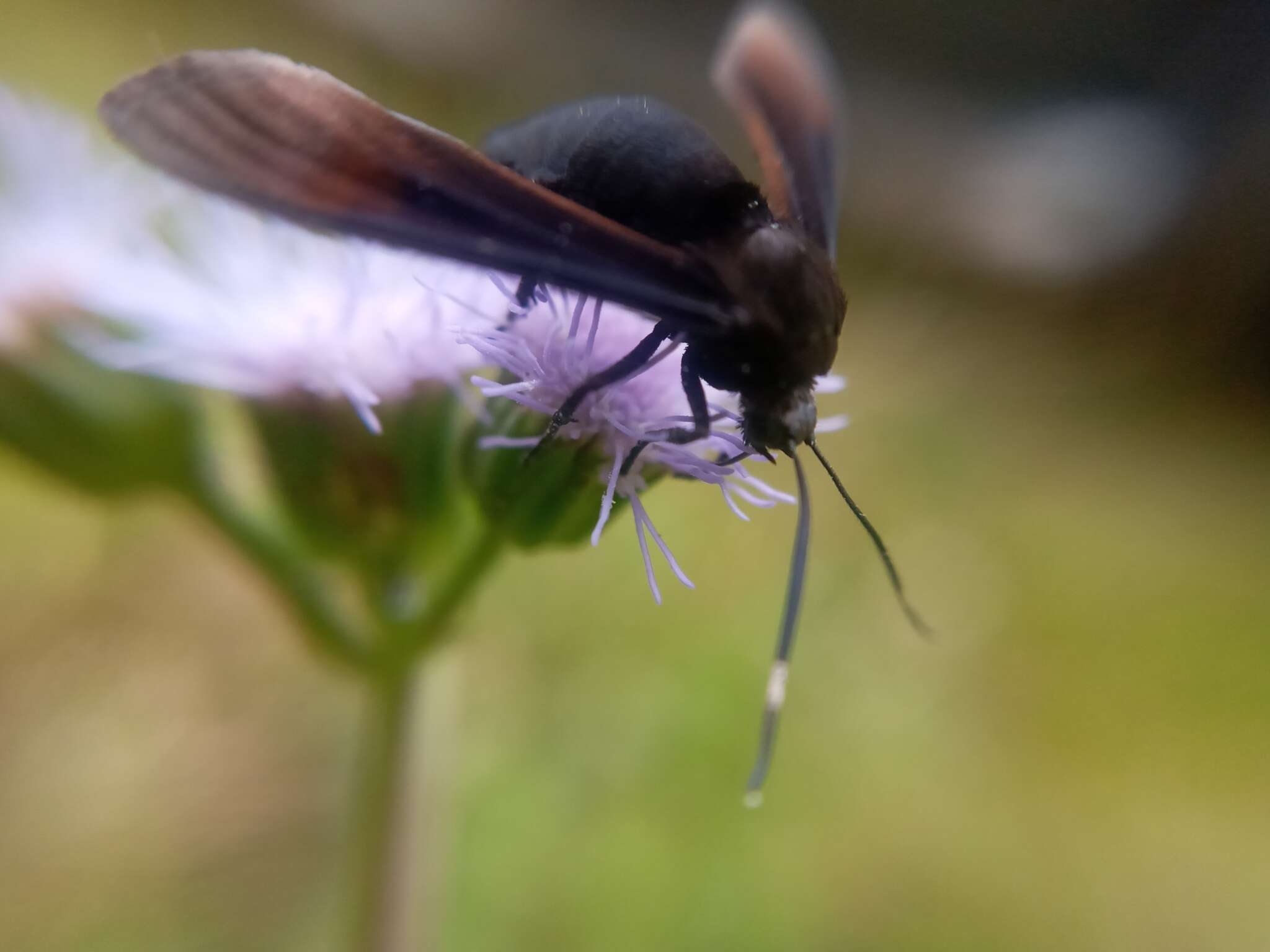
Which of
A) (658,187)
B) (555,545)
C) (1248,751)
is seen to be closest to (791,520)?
(1248,751)

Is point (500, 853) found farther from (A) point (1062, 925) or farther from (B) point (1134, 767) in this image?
(B) point (1134, 767)

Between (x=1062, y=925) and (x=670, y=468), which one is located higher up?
(x=670, y=468)

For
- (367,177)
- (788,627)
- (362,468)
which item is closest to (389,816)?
(362,468)

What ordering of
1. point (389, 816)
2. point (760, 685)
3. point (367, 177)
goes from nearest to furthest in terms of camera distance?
point (367, 177), point (389, 816), point (760, 685)

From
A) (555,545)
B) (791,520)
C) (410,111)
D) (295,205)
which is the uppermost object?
(295,205)

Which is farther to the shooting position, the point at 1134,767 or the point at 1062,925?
the point at 1134,767

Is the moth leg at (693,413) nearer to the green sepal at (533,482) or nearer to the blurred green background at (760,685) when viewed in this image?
the green sepal at (533,482)

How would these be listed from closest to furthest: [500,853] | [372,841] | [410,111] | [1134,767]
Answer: [372,841], [500,853], [1134,767], [410,111]

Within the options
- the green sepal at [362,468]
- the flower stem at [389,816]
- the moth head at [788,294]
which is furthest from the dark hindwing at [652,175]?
the flower stem at [389,816]

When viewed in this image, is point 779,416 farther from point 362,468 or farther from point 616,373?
point 362,468
